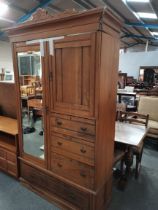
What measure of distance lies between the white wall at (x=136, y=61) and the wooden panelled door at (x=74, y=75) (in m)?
8.08

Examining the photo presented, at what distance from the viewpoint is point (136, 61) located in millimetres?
9047

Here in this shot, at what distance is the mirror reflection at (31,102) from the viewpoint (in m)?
1.96

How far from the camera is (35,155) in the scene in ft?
7.12

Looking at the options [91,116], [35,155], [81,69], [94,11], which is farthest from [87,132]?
[94,11]

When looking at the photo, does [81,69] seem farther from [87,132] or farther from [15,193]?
[15,193]

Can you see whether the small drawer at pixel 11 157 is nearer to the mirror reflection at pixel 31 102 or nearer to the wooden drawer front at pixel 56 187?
the wooden drawer front at pixel 56 187

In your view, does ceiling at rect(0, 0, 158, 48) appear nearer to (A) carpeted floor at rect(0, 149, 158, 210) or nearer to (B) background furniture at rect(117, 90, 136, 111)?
(B) background furniture at rect(117, 90, 136, 111)

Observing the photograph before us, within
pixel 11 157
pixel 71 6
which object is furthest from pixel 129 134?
pixel 71 6

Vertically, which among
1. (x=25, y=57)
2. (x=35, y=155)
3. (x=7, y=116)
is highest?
(x=25, y=57)

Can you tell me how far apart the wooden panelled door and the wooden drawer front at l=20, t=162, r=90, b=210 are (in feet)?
2.89

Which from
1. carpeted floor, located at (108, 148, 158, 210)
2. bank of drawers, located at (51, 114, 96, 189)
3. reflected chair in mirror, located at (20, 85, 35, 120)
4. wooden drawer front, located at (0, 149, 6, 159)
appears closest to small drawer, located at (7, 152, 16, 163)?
wooden drawer front, located at (0, 149, 6, 159)

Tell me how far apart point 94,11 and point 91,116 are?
0.89m

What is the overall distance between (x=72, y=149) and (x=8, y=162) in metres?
1.28

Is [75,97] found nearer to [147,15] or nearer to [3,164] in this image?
[3,164]
